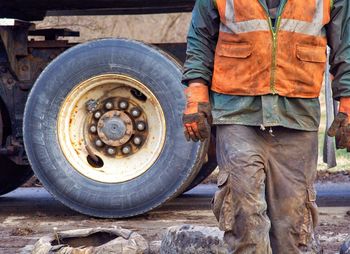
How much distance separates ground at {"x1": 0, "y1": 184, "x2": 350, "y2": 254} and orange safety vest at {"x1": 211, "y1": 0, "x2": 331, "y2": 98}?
1.67 meters

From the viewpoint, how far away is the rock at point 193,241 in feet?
19.4

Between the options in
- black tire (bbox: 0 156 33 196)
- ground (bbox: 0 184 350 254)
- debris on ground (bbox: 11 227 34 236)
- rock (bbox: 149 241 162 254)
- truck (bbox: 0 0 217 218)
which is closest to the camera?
rock (bbox: 149 241 162 254)

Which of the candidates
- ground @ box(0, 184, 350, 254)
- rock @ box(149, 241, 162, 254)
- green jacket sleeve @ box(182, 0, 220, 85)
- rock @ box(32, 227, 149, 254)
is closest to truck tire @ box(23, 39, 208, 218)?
ground @ box(0, 184, 350, 254)

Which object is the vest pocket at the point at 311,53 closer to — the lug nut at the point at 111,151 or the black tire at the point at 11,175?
the lug nut at the point at 111,151

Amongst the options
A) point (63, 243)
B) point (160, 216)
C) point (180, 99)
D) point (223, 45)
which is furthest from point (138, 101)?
point (223, 45)

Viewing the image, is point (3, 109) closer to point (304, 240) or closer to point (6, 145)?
point (6, 145)

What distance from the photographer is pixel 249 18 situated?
5004 mm

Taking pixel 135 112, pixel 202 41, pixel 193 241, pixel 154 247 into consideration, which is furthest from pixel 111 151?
pixel 202 41

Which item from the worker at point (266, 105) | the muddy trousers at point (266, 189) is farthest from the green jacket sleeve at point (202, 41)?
the muddy trousers at point (266, 189)

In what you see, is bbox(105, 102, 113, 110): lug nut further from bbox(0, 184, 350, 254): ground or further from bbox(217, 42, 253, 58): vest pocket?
bbox(217, 42, 253, 58): vest pocket

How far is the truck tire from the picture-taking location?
303 inches

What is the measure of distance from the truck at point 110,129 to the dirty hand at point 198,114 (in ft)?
8.10

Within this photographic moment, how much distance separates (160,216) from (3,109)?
1488 mm

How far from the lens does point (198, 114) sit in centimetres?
509
